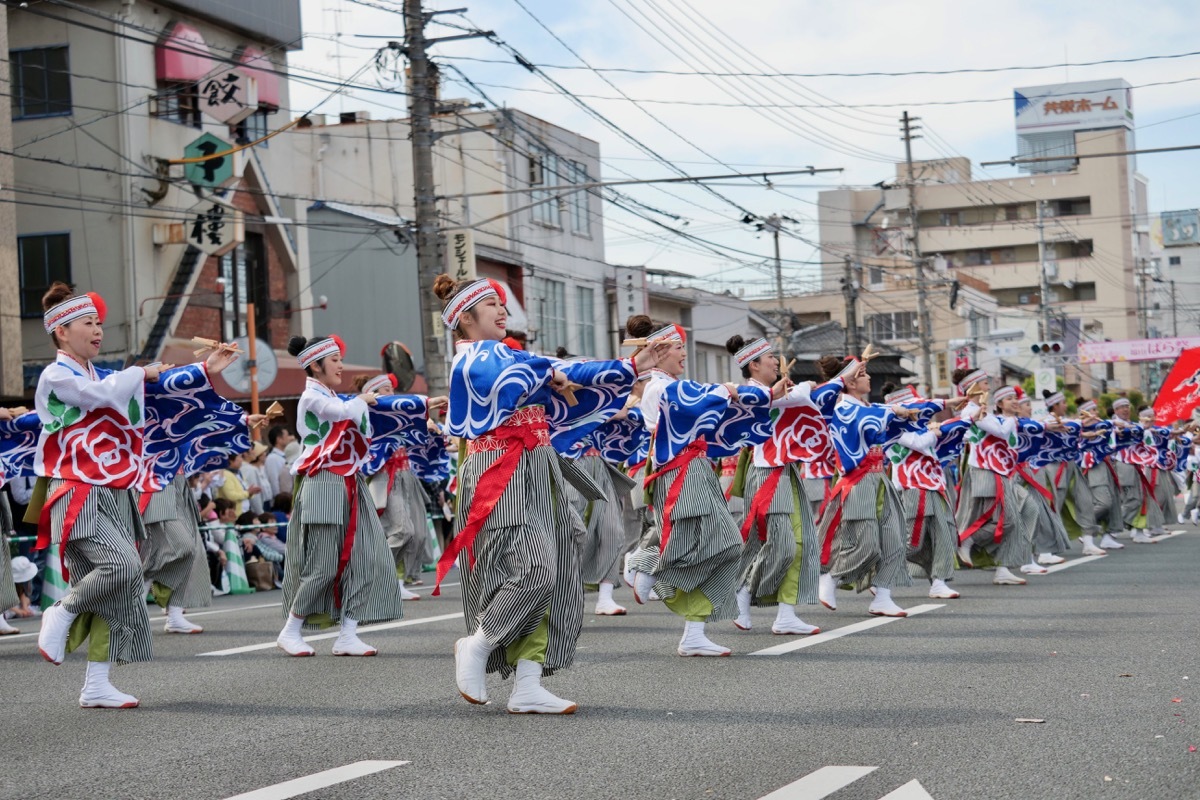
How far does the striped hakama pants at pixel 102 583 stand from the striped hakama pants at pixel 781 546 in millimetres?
3866

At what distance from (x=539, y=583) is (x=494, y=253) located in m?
29.3

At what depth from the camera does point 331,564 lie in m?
9.15

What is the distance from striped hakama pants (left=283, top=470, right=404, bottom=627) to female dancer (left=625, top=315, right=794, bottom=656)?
1.65 meters

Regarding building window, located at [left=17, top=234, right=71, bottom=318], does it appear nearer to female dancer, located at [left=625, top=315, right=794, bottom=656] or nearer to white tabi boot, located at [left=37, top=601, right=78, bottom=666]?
female dancer, located at [left=625, top=315, right=794, bottom=656]

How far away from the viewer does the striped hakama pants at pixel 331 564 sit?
360 inches

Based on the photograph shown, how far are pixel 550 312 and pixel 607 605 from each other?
27.6 meters

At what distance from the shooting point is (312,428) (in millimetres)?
9391

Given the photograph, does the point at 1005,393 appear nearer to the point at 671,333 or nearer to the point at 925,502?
the point at 925,502

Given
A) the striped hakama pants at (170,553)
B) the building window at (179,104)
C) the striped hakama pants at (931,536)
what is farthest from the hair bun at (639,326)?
the building window at (179,104)

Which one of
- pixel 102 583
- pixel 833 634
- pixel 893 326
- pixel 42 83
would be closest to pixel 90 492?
pixel 102 583

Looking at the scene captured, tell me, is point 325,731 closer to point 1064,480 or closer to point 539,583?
point 539,583

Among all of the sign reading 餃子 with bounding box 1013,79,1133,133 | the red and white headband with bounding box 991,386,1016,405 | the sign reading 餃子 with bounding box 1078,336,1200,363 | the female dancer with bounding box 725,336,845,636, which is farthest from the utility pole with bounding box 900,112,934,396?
the sign reading 餃子 with bounding box 1013,79,1133,133

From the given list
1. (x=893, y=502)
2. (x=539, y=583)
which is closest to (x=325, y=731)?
(x=539, y=583)

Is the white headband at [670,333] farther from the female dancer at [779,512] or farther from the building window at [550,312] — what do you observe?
the building window at [550,312]
